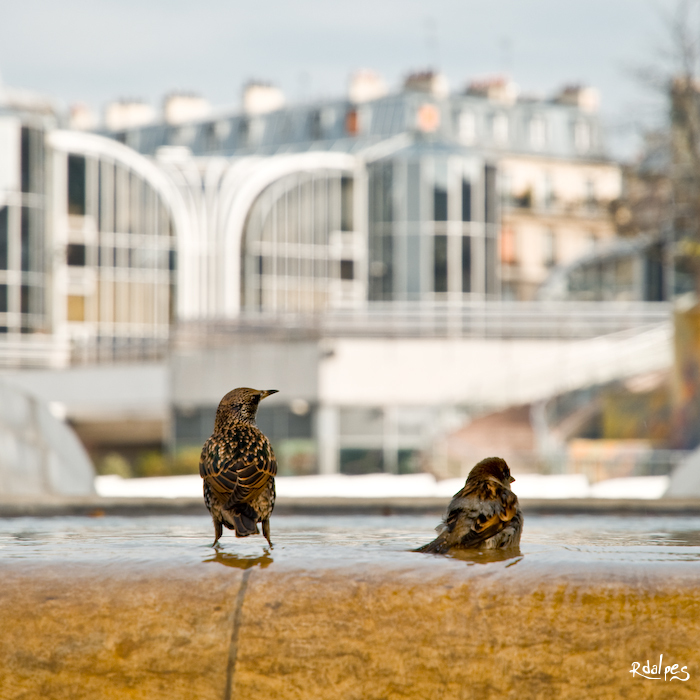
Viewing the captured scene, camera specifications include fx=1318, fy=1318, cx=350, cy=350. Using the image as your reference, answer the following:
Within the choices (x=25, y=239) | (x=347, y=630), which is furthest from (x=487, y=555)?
(x=25, y=239)

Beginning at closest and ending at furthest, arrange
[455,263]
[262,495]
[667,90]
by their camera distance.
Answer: [262,495]
[667,90]
[455,263]

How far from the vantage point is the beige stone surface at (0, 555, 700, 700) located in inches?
145

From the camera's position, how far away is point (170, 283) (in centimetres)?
4600

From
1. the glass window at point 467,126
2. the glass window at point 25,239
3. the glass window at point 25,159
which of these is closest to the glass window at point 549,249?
the glass window at point 467,126

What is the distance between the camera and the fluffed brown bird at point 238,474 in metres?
4.25

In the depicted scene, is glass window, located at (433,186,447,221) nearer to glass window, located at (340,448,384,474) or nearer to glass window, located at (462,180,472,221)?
glass window, located at (462,180,472,221)

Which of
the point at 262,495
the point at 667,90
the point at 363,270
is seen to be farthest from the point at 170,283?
the point at 262,495

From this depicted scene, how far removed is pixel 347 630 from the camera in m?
3.77

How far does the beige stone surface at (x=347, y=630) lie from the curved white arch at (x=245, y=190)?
40.8m

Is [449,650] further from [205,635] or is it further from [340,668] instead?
[205,635]

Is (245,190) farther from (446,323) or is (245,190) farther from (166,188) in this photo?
(446,323)

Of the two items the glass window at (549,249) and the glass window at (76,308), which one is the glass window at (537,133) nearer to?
the glass window at (549,249)

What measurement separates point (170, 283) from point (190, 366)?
9.29 m

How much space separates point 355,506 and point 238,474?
5025mm
